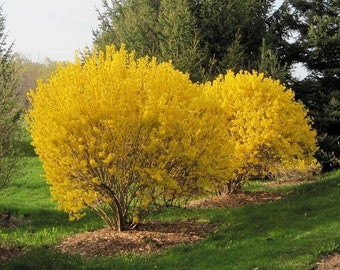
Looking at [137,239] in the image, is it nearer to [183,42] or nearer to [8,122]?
[8,122]

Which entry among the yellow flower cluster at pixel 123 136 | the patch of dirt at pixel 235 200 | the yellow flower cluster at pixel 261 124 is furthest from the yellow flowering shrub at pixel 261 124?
the yellow flower cluster at pixel 123 136

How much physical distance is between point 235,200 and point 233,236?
466cm

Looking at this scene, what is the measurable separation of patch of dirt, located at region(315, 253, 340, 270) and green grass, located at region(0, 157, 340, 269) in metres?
0.11

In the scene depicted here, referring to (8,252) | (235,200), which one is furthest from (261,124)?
(8,252)

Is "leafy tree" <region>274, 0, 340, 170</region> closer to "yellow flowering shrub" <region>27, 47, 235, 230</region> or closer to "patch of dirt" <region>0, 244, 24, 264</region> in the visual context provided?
"yellow flowering shrub" <region>27, 47, 235, 230</region>

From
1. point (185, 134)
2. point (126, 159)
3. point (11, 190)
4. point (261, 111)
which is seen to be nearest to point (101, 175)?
point (126, 159)

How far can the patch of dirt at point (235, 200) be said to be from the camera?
45.5 ft

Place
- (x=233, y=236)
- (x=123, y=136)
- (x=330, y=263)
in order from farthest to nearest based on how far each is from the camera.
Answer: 1. (x=233, y=236)
2. (x=123, y=136)
3. (x=330, y=263)

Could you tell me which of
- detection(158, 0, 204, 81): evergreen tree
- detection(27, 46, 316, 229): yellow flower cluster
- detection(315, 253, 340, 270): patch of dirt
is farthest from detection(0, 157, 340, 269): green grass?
detection(158, 0, 204, 81): evergreen tree

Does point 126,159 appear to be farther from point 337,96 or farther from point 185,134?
point 337,96

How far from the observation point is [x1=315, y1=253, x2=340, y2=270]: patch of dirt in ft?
23.5

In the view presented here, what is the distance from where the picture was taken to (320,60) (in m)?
21.4

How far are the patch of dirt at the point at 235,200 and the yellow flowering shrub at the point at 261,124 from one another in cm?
83

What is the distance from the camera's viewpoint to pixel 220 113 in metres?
11.8
